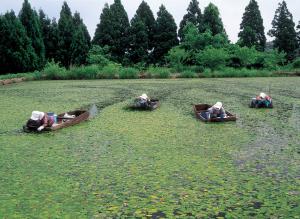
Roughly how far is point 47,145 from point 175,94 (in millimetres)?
9930

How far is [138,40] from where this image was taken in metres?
36.7

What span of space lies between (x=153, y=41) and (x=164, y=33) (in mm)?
1450

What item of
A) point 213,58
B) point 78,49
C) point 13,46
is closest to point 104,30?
point 78,49

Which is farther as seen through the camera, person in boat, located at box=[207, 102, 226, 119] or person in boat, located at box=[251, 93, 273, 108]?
person in boat, located at box=[251, 93, 273, 108]

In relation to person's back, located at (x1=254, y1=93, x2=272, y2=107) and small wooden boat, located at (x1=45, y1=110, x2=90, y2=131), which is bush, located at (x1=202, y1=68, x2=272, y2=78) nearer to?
person's back, located at (x1=254, y1=93, x2=272, y2=107)

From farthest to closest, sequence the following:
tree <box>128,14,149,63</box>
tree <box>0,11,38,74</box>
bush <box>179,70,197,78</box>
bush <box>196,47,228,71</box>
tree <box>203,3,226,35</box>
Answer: tree <box>128,14,149,63</box> → tree <box>203,3,226,35</box> → bush <box>196,47,228,71</box> → tree <box>0,11,38,74</box> → bush <box>179,70,197,78</box>

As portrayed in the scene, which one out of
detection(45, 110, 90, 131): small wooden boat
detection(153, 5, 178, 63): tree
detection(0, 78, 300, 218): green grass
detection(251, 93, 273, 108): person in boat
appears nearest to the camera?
detection(0, 78, 300, 218): green grass

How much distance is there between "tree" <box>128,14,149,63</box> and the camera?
36.4 metres

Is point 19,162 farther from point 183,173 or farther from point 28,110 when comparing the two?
point 28,110

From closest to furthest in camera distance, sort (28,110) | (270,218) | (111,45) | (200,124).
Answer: (270,218)
(200,124)
(28,110)
(111,45)

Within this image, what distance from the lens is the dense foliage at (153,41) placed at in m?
31.0

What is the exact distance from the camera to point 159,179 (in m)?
5.95

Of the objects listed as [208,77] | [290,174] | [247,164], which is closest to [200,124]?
[247,164]

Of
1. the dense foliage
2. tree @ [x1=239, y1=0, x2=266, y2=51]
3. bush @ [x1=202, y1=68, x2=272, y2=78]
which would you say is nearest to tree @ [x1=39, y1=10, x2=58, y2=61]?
the dense foliage
